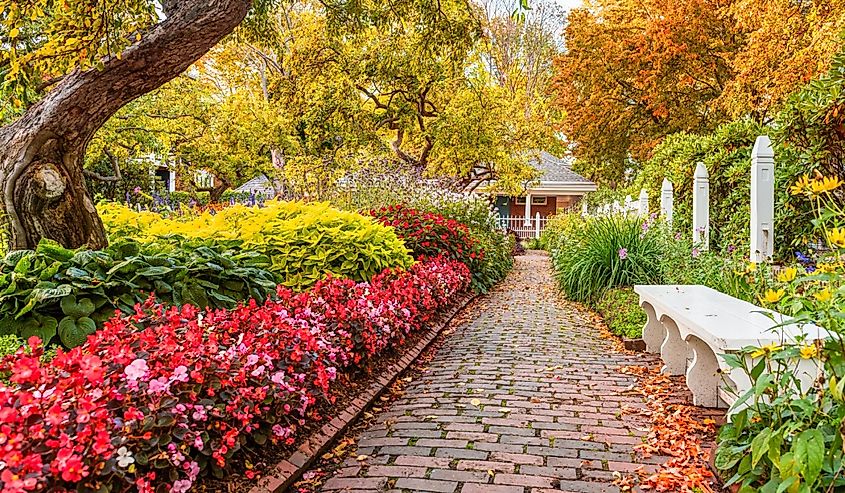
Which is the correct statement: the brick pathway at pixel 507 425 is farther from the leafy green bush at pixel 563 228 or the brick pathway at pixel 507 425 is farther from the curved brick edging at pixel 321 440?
the leafy green bush at pixel 563 228

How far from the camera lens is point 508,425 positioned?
3705 mm

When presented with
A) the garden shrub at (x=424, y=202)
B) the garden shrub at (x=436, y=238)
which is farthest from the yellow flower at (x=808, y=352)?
the garden shrub at (x=424, y=202)

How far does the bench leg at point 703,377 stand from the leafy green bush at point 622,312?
201 centimetres

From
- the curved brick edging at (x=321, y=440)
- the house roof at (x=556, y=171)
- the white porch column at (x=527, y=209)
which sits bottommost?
the curved brick edging at (x=321, y=440)

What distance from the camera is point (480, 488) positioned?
284cm

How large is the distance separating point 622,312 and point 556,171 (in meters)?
21.1

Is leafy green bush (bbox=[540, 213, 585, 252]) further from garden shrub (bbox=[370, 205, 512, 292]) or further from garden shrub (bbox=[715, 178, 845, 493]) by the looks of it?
garden shrub (bbox=[715, 178, 845, 493])

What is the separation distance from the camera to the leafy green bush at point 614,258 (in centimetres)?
770

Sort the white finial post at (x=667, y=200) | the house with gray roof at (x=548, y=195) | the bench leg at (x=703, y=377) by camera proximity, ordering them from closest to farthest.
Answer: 1. the bench leg at (x=703, y=377)
2. the white finial post at (x=667, y=200)
3. the house with gray roof at (x=548, y=195)

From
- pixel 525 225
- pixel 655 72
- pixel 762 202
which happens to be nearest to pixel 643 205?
pixel 762 202

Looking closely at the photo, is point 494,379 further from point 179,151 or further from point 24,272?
point 179,151

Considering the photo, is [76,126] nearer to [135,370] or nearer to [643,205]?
[135,370]

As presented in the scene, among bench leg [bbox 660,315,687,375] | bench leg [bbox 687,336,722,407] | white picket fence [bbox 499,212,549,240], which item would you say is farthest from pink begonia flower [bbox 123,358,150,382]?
white picket fence [bbox 499,212,549,240]

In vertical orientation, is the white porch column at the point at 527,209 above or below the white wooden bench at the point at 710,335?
above
